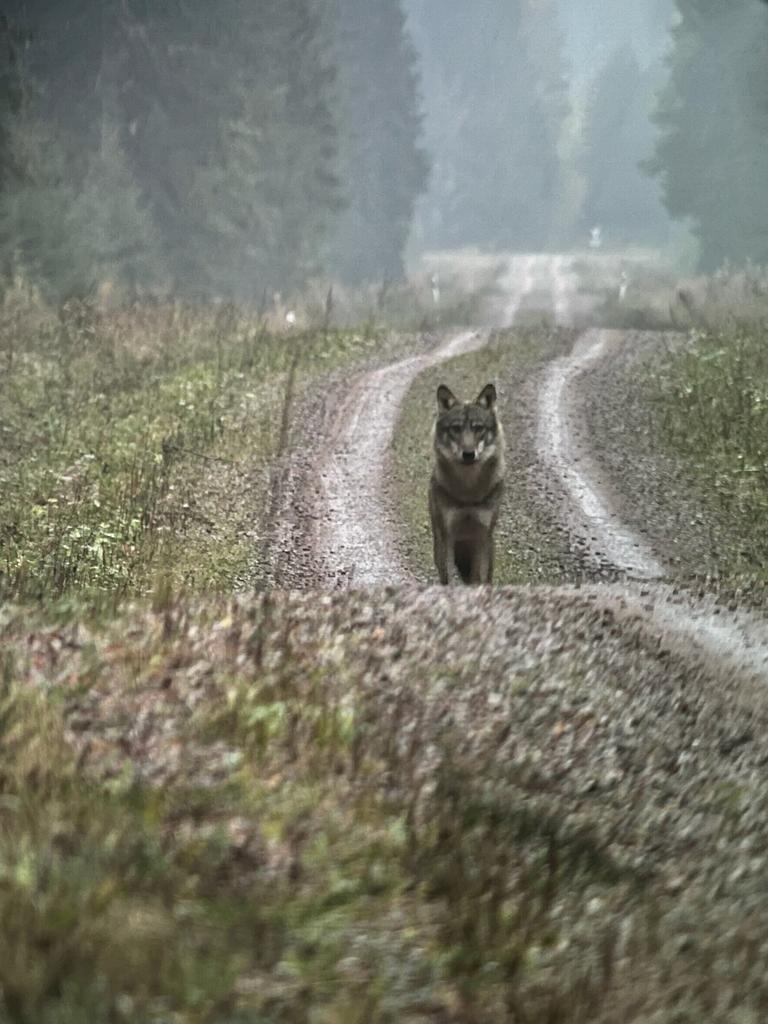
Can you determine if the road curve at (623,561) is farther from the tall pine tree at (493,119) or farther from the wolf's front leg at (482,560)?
the tall pine tree at (493,119)

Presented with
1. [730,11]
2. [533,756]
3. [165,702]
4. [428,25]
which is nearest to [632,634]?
[533,756]

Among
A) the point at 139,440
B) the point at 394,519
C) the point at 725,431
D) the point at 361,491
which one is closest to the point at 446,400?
the point at 394,519

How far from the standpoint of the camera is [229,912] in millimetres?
4105

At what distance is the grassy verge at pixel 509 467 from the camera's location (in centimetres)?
1297

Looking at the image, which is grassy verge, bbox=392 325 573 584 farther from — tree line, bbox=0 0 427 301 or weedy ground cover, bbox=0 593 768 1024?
tree line, bbox=0 0 427 301

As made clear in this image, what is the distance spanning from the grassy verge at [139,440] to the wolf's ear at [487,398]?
2.82 metres

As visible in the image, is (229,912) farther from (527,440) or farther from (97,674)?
(527,440)

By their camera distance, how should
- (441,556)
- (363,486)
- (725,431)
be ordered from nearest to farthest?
(441,556)
(363,486)
(725,431)

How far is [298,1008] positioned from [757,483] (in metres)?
12.1

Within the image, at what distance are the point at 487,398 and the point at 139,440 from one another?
6502mm

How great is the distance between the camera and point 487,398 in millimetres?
10922

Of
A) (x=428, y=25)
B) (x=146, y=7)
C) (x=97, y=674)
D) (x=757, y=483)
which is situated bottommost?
(x=97, y=674)

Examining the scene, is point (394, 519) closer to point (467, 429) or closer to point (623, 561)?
point (623, 561)

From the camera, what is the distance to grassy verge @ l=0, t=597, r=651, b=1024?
3717 mm
